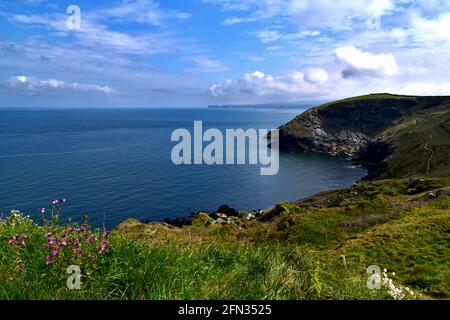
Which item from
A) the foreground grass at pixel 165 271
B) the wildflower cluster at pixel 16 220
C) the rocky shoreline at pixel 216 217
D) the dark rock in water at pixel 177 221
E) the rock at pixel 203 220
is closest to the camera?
the foreground grass at pixel 165 271

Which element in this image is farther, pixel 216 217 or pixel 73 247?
pixel 216 217

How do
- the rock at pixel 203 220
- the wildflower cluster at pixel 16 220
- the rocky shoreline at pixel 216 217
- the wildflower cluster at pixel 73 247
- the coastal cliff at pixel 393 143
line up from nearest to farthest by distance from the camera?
the wildflower cluster at pixel 73 247 → the wildflower cluster at pixel 16 220 → the rock at pixel 203 220 → the rocky shoreline at pixel 216 217 → the coastal cliff at pixel 393 143

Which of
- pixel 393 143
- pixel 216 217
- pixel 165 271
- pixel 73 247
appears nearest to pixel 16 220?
pixel 73 247

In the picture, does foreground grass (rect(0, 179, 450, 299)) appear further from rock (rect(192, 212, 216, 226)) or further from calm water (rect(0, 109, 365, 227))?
calm water (rect(0, 109, 365, 227))

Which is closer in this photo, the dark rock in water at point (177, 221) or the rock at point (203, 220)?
the rock at point (203, 220)

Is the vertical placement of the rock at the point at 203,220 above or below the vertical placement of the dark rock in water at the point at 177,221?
above

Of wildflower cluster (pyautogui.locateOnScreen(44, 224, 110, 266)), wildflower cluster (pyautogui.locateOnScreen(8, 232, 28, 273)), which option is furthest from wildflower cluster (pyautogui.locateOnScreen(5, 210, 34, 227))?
wildflower cluster (pyautogui.locateOnScreen(44, 224, 110, 266))

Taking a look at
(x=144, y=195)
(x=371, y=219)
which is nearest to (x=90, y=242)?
(x=371, y=219)

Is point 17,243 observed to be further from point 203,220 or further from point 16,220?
point 203,220

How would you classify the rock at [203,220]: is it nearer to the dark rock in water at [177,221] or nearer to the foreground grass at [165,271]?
the dark rock in water at [177,221]

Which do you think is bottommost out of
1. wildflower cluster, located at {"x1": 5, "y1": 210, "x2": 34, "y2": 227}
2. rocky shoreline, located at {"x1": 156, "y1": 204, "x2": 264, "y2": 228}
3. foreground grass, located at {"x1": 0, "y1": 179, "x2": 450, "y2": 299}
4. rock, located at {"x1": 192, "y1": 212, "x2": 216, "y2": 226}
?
rocky shoreline, located at {"x1": 156, "y1": 204, "x2": 264, "y2": 228}

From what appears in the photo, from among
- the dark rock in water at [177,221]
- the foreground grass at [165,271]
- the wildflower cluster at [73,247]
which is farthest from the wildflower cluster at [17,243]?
the dark rock in water at [177,221]

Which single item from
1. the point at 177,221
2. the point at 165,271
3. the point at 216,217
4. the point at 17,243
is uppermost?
the point at 17,243
